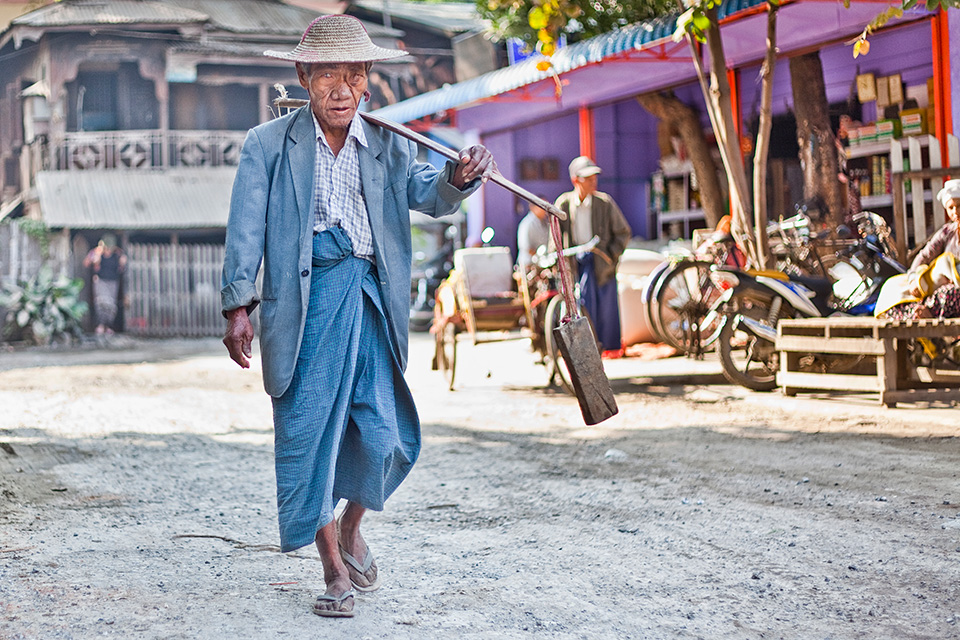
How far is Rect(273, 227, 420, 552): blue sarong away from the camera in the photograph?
12.1 feet

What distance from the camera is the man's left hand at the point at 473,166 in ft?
12.7

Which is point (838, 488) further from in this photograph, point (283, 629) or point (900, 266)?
point (900, 266)

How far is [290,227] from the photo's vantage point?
12.4 ft

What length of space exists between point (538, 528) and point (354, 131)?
1914mm

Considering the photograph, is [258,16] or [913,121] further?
[258,16]

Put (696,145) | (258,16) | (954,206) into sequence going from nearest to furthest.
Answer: (954,206)
(696,145)
(258,16)

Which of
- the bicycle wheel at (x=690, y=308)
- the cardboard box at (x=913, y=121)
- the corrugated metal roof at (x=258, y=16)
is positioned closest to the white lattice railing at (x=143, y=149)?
the corrugated metal roof at (x=258, y=16)

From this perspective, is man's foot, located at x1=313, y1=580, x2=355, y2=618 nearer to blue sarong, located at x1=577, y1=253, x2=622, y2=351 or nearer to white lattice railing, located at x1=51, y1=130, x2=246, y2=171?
blue sarong, located at x1=577, y1=253, x2=622, y2=351

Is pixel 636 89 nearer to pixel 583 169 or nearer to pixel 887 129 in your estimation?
pixel 887 129

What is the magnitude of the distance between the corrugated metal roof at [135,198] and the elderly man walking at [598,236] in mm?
14457

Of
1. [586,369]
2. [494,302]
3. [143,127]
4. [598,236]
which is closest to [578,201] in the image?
[598,236]

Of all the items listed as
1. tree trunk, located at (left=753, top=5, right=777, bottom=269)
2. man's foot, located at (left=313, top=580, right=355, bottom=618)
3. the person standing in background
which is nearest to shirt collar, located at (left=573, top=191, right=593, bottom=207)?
tree trunk, located at (left=753, top=5, right=777, bottom=269)

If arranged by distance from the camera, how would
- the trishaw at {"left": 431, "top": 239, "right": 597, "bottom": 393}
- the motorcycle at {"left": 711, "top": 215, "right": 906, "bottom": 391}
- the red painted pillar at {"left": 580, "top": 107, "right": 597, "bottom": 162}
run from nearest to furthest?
the motorcycle at {"left": 711, "top": 215, "right": 906, "bottom": 391} < the trishaw at {"left": 431, "top": 239, "right": 597, "bottom": 393} < the red painted pillar at {"left": 580, "top": 107, "right": 597, "bottom": 162}

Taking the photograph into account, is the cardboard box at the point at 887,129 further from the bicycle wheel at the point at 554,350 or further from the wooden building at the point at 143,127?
the wooden building at the point at 143,127
